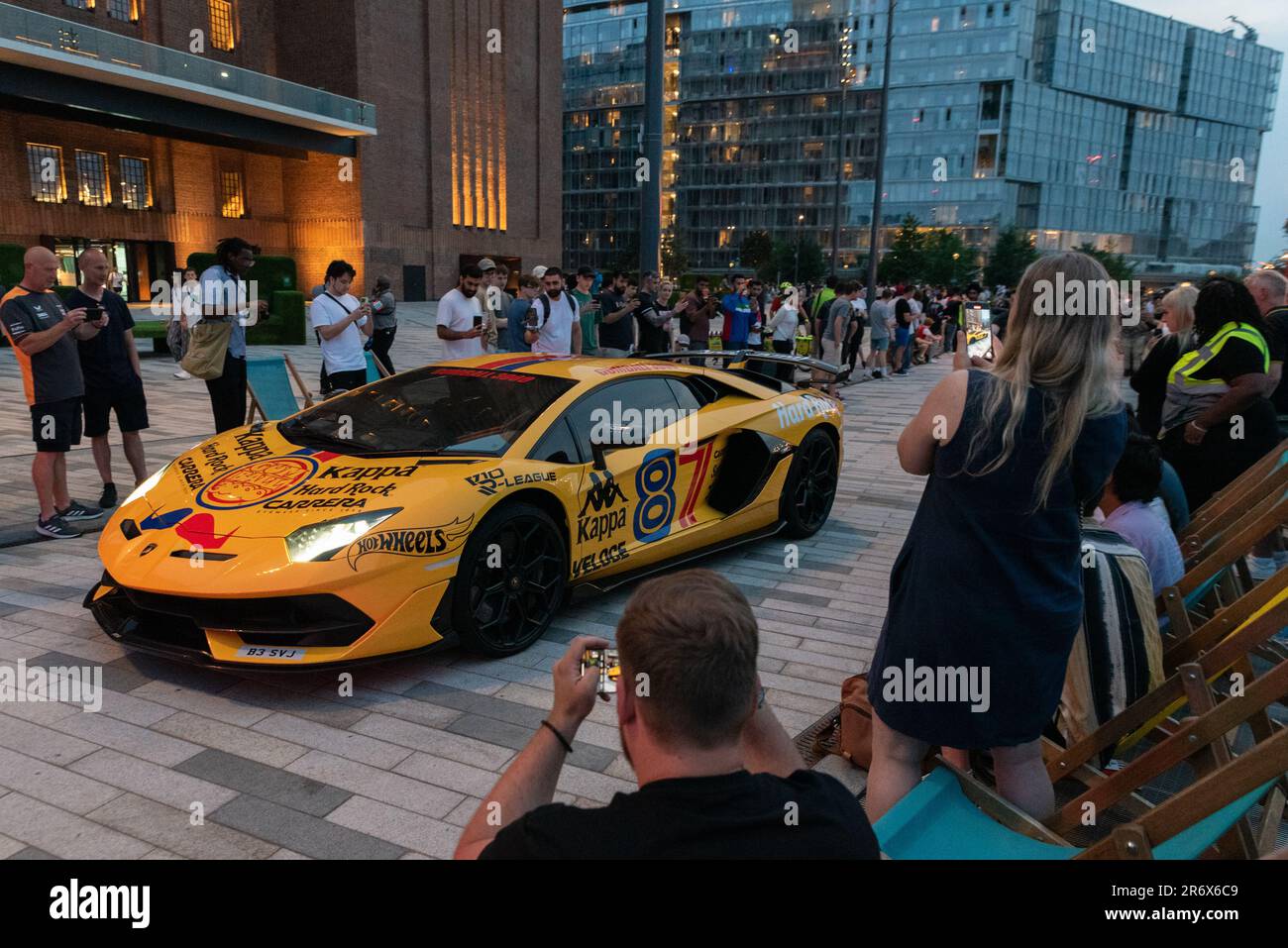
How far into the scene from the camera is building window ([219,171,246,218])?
37.5 m

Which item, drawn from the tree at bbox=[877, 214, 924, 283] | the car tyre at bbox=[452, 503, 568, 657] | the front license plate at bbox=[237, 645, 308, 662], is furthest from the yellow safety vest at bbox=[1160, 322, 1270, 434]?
the tree at bbox=[877, 214, 924, 283]

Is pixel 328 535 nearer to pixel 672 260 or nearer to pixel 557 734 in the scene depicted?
pixel 557 734

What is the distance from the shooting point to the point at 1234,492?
4574mm

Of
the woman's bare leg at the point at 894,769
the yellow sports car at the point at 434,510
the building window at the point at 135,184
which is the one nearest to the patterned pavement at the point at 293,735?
the yellow sports car at the point at 434,510

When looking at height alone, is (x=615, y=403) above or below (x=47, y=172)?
below

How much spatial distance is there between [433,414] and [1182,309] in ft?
15.7

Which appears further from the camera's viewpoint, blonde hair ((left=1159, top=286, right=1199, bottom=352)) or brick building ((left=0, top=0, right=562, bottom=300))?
brick building ((left=0, top=0, right=562, bottom=300))

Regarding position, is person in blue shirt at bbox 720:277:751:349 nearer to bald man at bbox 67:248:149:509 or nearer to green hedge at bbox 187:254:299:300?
bald man at bbox 67:248:149:509

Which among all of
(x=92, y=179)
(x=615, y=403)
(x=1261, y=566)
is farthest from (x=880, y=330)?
(x=92, y=179)

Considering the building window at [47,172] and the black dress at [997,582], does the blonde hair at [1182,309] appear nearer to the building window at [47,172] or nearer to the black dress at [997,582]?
the black dress at [997,582]

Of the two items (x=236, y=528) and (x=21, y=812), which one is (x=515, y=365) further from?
(x=21, y=812)

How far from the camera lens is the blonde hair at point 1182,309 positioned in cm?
578

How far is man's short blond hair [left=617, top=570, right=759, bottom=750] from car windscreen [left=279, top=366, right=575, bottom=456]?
302 cm

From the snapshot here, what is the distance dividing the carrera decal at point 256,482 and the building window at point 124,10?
120 ft
